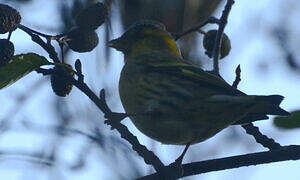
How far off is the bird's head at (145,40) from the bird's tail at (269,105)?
157 centimetres

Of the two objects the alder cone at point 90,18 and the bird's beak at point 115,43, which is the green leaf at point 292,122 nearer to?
the alder cone at point 90,18

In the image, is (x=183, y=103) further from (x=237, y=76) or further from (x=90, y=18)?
(x=90, y=18)

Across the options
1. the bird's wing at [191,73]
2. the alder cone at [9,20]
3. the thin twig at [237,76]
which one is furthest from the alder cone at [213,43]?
the alder cone at [9,20]

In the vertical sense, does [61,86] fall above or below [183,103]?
above

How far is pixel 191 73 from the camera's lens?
4465 millimetres

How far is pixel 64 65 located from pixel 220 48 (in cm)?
137

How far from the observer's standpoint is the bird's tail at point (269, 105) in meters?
3.73

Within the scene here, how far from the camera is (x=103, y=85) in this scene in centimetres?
448

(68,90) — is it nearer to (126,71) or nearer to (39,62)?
(39,62)

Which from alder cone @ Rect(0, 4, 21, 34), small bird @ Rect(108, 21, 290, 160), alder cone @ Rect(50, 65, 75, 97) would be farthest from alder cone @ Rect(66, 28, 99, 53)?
small bird @ Rect(108, 21, 290, 160)

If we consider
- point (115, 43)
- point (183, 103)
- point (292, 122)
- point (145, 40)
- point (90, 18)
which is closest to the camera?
point (292, 122)

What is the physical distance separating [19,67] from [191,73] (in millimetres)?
1522

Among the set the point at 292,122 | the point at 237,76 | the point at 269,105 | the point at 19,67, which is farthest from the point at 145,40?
the point at 292,122

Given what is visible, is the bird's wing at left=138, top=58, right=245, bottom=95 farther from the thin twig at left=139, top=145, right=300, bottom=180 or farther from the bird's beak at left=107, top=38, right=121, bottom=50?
the thin twig at left=139, top=145, right=300, bottom=180
